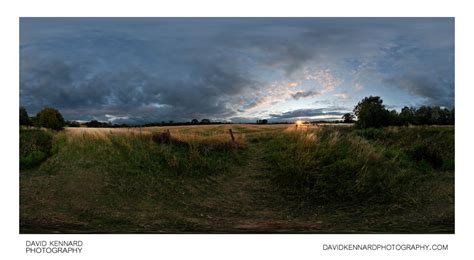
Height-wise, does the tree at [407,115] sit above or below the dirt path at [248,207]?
above

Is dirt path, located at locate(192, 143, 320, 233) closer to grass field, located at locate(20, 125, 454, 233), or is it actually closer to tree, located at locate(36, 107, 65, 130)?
grass field, located at locate(20, 125, 454, 233)

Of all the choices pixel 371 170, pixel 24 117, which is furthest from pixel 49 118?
pixel 371 170

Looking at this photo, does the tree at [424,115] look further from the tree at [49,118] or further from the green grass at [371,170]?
the tree at [49,118]

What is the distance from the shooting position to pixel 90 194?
9102 millimetres

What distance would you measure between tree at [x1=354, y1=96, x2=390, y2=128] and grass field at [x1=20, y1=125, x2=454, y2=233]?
0.62m

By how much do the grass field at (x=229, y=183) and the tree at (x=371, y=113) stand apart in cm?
62

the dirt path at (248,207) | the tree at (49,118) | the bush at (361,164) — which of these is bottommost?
the dirt path at (248,207)

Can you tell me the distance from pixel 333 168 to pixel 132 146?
22.8 feet

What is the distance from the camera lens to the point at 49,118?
9.82 m

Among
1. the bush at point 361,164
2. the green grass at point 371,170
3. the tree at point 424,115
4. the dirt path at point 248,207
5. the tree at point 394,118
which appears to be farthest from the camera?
the tree at point 394,118

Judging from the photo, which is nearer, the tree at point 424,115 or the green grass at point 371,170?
the green grass at point 371,170

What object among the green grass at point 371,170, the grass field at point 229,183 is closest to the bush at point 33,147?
the grass field at point 229,183

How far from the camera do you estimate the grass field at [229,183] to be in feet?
27.2

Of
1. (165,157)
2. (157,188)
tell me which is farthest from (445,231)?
(165,157)
